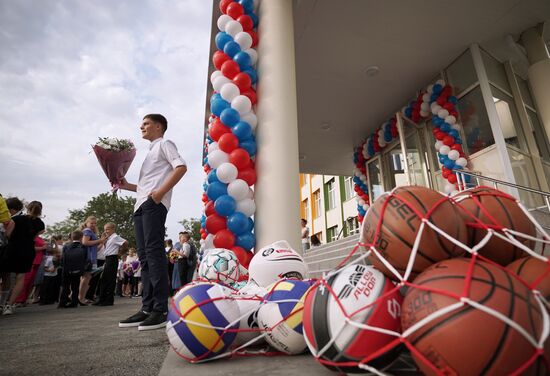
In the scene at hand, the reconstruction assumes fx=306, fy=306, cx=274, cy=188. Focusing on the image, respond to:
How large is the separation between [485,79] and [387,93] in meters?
2.42

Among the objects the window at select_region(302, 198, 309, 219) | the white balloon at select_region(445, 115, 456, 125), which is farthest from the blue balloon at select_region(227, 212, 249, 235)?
the window at select_region(302, 198, 309, 219)

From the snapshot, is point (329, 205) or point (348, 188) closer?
point (348, 188)

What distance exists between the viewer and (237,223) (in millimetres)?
3441

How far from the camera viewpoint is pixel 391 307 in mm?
1169

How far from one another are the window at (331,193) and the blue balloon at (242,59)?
16.1 meters

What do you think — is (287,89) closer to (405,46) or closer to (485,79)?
(405,46)

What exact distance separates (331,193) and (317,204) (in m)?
1.89

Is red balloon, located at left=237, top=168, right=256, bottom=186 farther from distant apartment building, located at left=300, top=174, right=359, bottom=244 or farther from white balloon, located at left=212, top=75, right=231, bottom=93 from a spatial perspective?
distant apartment building, located at left=300, top=174, right=359, bottom=244

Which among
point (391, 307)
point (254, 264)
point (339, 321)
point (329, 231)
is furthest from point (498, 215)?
point (329, 231)

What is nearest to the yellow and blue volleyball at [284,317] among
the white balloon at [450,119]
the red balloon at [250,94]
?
the red balloon at [250,94]

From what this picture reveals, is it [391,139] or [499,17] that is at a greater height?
[499,17]

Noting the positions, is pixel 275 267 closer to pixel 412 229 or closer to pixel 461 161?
pixel 412 229

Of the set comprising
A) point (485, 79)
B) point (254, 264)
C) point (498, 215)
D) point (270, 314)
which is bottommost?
point (270, 314)

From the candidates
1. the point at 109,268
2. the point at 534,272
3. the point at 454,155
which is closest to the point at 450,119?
the point at 454,155
